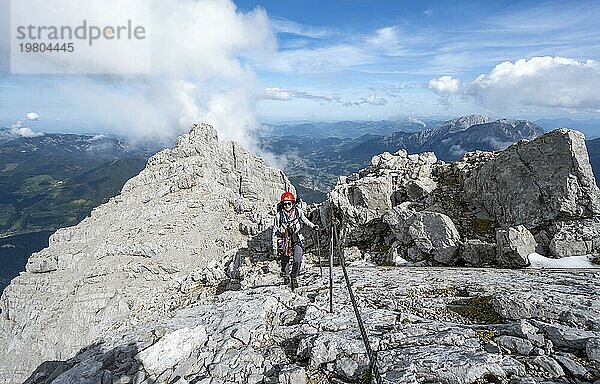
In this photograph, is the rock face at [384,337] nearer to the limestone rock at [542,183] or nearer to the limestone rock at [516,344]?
the limestone rock at [516,344]

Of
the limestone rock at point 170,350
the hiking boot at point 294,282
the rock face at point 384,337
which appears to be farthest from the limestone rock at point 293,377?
the hiking boot at point 294,282

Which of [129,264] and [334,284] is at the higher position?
[334,284]

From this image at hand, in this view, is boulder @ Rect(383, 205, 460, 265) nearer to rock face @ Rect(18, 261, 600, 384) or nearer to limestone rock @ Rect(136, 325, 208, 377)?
rock face @ Rect(18, 261, 600, 384)

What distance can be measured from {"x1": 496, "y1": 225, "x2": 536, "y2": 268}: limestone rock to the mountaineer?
9855mm

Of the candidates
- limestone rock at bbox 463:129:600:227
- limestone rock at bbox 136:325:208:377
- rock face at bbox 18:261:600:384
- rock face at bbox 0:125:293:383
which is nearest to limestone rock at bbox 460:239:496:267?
rock face at bbox 18:261:600:384

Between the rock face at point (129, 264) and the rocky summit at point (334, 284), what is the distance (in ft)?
0.36

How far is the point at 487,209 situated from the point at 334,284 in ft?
42.0

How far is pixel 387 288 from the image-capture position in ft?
47.1

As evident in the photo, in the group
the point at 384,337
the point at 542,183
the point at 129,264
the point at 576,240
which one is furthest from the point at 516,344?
the point at 129,264

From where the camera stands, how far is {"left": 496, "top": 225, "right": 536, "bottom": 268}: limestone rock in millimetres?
→ 17062

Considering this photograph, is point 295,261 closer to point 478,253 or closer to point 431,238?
point 431,238

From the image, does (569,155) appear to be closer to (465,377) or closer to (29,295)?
(465,377)

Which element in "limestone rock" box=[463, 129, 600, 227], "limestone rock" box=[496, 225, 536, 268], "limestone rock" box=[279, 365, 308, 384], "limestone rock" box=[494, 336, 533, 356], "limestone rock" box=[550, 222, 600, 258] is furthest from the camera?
"limestone rock" box=[463, 129, 600, 227]

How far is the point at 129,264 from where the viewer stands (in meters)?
24.4
